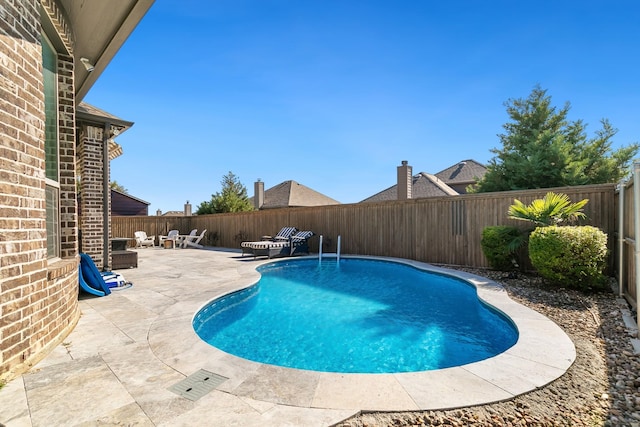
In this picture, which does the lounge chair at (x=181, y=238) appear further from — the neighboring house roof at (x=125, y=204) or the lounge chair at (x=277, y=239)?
the neighboring house roof at (x=125, y=204)

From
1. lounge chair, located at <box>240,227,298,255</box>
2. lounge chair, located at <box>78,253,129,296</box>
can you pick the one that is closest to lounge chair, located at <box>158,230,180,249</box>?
lounge chair, located at <box>240,227,298,255</box>

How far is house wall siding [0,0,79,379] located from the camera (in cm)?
238

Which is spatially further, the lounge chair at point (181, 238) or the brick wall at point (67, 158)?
the lounge chair at point (181, 238)

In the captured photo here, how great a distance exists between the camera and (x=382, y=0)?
7441 mm

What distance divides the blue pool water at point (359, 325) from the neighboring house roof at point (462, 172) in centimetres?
1635

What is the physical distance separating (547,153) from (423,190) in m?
7.97

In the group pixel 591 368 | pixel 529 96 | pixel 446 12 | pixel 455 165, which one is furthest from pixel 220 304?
pixel 455 165

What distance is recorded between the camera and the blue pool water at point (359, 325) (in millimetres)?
3531

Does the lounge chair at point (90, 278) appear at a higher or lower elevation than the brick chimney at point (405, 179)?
lower

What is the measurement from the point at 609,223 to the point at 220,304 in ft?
26.9

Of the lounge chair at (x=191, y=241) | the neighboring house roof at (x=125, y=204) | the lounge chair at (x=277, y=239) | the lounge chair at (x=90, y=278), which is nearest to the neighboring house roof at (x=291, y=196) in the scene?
the lounge chair at (x=191, y=241)

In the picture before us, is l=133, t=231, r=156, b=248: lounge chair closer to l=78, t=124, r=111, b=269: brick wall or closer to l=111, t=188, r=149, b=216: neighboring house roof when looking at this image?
l=111, t=188, r=149, b=216: neighboring house roof

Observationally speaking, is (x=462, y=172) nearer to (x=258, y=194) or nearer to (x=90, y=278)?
(x=258, y=194)

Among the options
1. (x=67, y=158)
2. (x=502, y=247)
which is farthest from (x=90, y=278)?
(x=502, y=247)
